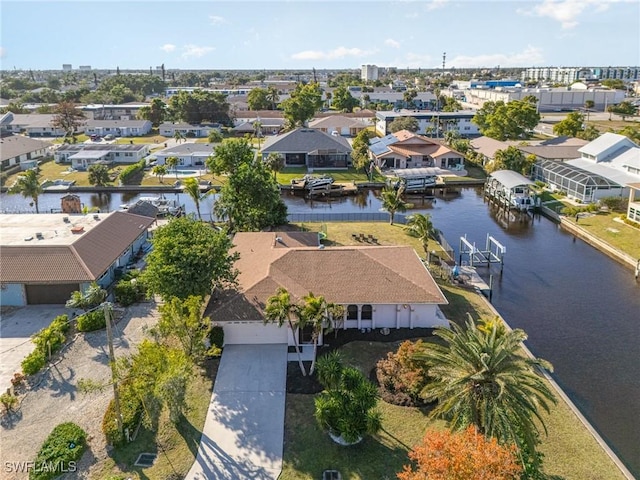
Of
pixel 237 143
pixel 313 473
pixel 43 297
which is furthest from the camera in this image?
pixel 237 143

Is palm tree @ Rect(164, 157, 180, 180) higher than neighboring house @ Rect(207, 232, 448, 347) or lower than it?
higher

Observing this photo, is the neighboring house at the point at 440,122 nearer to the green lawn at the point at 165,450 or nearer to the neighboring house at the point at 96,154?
the neighboring house at the point at 96,154

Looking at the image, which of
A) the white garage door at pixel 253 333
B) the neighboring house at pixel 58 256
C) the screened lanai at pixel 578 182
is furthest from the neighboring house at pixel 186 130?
the white garage door at pixel 253 333

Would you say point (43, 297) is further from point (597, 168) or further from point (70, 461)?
point (597, 168)

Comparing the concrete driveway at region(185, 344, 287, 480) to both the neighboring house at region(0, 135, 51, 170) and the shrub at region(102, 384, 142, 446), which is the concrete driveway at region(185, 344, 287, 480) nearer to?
the shrub at region(102, 384, 142, 446)

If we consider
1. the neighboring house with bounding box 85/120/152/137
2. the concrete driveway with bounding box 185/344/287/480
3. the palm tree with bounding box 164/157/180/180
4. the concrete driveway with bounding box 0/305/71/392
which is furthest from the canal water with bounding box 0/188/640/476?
the neighboring house with bounding box 85/120/152/137

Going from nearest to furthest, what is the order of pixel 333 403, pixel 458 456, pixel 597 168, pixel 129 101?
pixel 458 456, pixel 333 403, pixel 597 168, pixel 129 101

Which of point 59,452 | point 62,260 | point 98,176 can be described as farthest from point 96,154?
point 59,452

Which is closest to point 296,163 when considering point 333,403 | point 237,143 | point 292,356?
point 237,143
